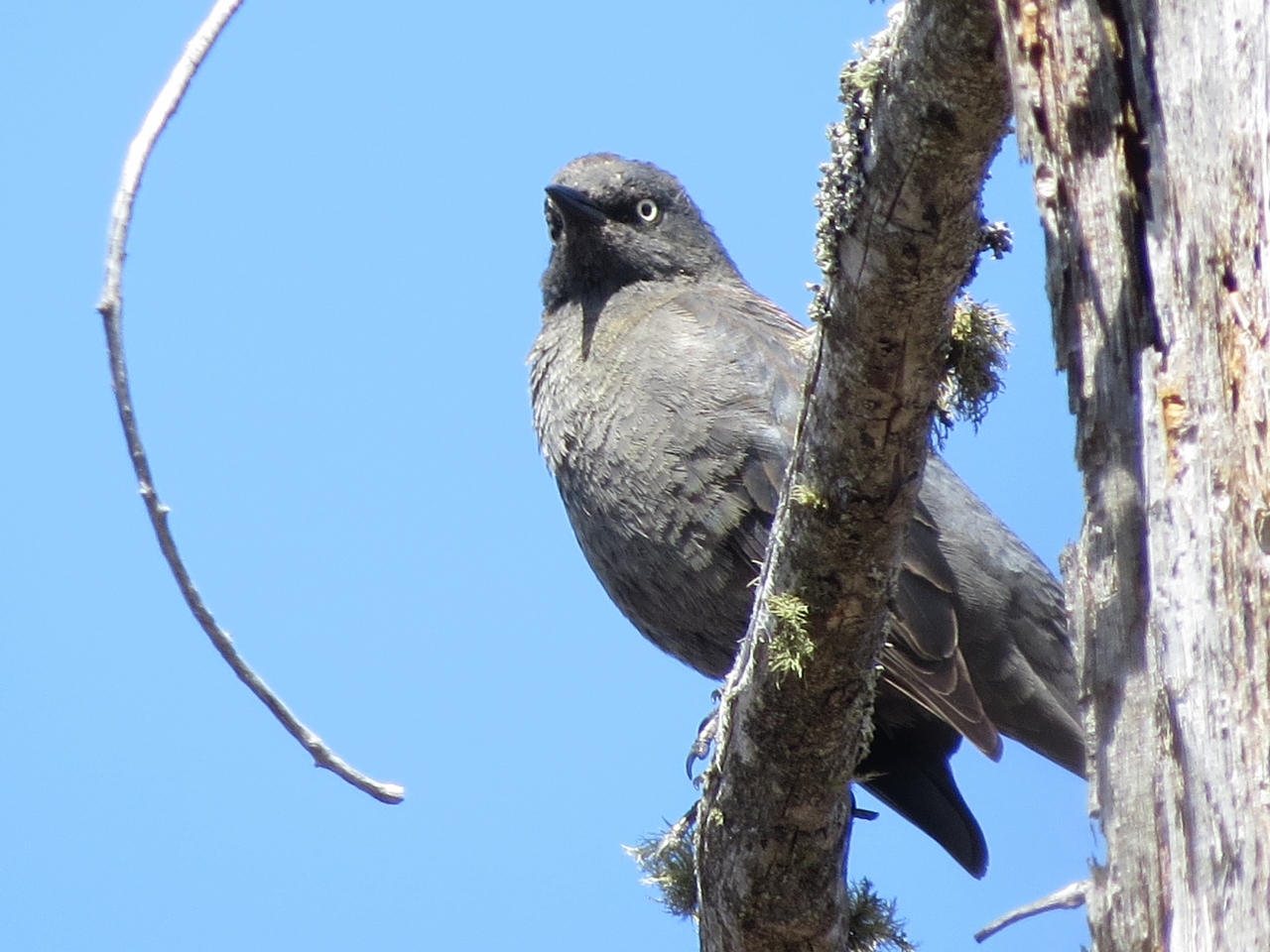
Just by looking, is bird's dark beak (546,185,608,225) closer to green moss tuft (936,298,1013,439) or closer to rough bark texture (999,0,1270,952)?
green moss tuft (936,298,1013,439)

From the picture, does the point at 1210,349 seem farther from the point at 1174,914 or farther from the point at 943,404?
the point at 943,404

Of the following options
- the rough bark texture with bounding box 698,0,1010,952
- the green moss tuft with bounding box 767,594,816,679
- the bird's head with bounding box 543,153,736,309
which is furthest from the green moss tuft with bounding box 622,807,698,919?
the bird's head with bounding box 543,153,736,309

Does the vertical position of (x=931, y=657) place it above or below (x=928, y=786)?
above

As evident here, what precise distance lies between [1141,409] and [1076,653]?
0.41 m

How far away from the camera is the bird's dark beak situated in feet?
19.8

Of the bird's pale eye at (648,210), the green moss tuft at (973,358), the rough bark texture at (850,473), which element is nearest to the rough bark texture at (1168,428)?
the rough bark texture at (850,473)

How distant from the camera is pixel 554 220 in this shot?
20.6ft

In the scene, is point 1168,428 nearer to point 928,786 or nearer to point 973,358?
point 973,358

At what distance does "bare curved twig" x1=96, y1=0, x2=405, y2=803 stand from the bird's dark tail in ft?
8.31

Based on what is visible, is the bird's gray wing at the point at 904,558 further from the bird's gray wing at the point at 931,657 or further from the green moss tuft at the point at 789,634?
the green moss tuft at the point at 789,634

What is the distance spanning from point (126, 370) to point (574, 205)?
356 cm

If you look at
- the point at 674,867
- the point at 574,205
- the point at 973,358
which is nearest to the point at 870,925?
the point at 674,867

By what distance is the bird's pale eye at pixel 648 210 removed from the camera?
20.3ft

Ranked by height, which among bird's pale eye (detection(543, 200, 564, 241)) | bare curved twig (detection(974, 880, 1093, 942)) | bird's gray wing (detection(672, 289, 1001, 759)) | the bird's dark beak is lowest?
bare curved twig (detection(974, 880, 1093, 942))
